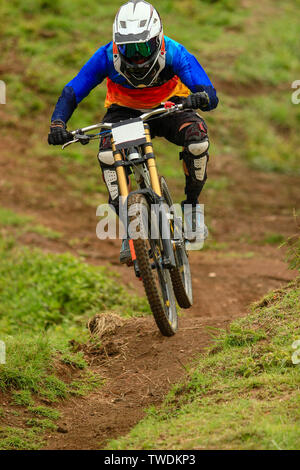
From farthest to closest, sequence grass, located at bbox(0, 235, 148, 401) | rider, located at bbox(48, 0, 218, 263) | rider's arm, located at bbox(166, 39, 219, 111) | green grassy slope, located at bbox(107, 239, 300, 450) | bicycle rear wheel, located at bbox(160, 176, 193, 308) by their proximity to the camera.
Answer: grass, located at bbox(0, 235, 148, 401)
bicycle rear wheel, located at bbox(160, 176, 193, 308)
rider's arm, located at bbox(166, 39, 219, 111)
rider, located at bbox(48, 0, 218, 263)
green grassy slope, located at bbox(107, 239, 300, 450)

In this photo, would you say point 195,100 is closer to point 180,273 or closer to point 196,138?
point 196,138

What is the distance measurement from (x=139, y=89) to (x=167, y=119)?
378 millimetres

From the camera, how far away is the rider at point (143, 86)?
5633mm

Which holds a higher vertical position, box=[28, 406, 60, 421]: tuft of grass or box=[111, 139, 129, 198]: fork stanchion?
box=[111, 139, 129, 198]: fork stanchion

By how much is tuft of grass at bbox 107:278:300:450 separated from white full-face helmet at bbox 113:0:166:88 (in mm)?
2299

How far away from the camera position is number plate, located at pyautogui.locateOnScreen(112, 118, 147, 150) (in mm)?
5512

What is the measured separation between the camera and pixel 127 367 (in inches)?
236

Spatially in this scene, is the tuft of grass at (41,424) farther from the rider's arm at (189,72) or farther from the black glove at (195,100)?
the rider's arm at (189,72)

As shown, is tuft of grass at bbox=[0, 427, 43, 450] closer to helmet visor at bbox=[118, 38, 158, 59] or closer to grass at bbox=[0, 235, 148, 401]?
grass at bbox=[0, 235, 148, 401]

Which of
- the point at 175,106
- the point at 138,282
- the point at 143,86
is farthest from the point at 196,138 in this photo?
the point at 138,282

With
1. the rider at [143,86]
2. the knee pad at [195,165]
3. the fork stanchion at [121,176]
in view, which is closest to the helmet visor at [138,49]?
the rider at [143,86]

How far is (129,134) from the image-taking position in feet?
18.1

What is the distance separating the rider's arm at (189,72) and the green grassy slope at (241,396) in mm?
1882

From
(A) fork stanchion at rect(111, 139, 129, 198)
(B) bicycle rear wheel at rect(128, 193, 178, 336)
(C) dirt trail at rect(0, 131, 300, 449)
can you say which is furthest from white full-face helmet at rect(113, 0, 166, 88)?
(C) dirt trail at rect(0, 131, 300, 449)
